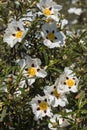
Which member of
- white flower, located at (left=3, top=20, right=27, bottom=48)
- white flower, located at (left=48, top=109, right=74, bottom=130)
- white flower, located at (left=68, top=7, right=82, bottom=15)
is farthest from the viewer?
white flower, located at (left=68, top=7, right=82, bottom=15)

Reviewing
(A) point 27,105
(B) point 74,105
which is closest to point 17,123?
(A) point 27,105

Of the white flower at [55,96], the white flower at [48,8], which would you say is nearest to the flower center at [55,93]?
the white flower at [55,96]

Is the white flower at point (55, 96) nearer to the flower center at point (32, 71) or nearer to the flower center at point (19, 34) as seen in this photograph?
the flower center at point (32, 71)

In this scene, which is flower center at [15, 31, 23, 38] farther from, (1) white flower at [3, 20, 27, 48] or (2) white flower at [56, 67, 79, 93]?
(2) white flower at [56, 67, 79, 93]

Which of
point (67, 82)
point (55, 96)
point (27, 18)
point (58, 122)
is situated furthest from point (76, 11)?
point (58, 122)

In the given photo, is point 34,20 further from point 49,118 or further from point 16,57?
point 49,118

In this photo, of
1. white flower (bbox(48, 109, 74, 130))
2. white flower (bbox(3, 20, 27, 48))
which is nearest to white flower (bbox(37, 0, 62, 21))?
white flower (bbox(3, 20, 27, 48))

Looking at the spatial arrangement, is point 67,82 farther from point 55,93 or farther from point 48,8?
point 48,8
